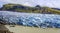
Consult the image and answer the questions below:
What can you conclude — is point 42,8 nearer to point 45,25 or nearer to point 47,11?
point 47,11

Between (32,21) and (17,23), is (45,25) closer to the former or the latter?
(32,21)

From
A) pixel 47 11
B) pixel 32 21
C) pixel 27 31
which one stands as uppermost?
pixel 47 11

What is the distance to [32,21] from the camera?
170 centimetres

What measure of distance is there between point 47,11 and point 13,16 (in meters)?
0.43

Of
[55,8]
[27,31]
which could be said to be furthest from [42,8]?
[27,31]

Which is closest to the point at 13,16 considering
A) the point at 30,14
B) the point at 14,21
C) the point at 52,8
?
the point at 14,21

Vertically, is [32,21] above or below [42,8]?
below

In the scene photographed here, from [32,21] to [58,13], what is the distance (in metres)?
0.35

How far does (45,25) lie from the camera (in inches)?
66.9

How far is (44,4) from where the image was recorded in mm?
1726

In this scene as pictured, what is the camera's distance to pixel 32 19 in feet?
5.59

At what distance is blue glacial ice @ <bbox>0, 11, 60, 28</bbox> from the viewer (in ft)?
5.54

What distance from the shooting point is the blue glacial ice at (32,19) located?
1.69 m

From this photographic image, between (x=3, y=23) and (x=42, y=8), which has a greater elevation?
(x=42, y=8)
